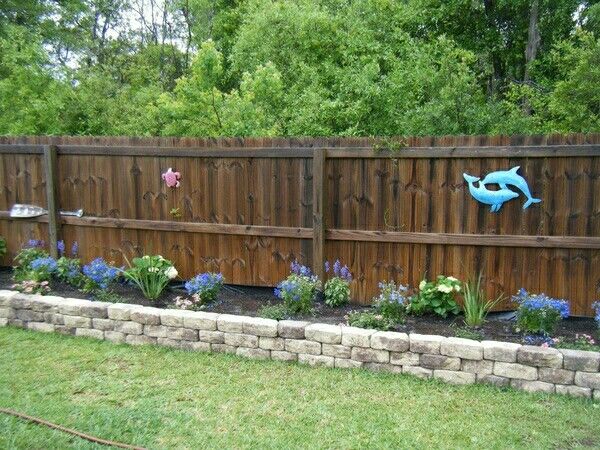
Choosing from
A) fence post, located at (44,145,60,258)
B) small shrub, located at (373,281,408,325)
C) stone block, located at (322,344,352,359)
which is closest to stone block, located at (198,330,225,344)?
stone block, located at (322,344,352,359)

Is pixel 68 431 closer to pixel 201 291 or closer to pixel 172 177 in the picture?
pixel 201 291

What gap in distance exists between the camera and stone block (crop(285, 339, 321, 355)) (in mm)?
4820

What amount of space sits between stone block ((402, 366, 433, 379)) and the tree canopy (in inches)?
156

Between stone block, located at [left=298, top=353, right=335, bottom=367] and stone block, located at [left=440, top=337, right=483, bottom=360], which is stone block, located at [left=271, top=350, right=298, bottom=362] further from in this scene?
stone block, located at [left=440, top=337, right=483, bottom=360]

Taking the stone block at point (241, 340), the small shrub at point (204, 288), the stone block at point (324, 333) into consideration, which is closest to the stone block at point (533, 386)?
the stone block at point (324, 333)

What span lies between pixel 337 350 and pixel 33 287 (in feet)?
12.2

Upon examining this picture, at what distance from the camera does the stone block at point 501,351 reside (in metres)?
4.27

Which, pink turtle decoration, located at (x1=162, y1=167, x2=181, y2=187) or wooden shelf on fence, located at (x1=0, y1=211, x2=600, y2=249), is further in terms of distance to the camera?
pink turtle decoration, located at (x1=162, y1=167, x2=181, y2=187)

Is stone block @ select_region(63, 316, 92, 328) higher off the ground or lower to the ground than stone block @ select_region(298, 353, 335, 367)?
higher

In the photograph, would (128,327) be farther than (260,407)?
Yes

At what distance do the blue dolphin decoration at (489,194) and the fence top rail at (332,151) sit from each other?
26 cm

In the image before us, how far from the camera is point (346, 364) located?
475 cm

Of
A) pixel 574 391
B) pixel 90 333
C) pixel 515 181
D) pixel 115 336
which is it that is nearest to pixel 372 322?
pixel 574 391

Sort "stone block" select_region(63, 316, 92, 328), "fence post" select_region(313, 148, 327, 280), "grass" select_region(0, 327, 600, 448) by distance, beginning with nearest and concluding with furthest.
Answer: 1. "grass" select_region(0, 327, 600, 448)
2. "stone block" select_region(63, 316, 92, 328)
3. "fence post" select_region(313, 148, 327, 280)
